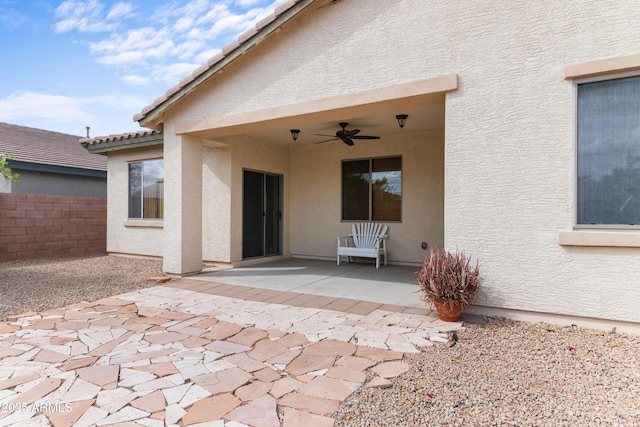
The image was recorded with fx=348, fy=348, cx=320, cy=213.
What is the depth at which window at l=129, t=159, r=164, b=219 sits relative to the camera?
30.5 ft

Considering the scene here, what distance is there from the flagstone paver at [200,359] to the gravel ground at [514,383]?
232 millimetres

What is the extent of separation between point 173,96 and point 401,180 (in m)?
5.47

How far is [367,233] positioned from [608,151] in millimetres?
5647

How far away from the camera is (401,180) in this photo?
28.7 ft

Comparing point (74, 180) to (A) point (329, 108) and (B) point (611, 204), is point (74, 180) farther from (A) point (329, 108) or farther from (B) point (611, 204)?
(B) point (611, 204)

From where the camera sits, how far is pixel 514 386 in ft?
8.64

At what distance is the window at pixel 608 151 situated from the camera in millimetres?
3680

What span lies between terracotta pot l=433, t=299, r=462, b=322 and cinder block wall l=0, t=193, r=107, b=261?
10.7 meters

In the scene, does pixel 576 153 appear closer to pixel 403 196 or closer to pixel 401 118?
pixel 401 118

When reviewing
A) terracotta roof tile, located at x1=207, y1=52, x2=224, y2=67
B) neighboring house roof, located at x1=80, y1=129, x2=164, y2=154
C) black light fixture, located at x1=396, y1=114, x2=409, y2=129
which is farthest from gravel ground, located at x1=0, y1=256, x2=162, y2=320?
black light fixture, located at x1=396, y1=114, x2=409, y2=129

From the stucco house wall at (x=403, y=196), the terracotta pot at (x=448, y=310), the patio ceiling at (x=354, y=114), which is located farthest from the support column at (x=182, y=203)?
the terracotta pot at (x=448, y=310)

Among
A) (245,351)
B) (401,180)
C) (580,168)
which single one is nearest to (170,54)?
(401,180)

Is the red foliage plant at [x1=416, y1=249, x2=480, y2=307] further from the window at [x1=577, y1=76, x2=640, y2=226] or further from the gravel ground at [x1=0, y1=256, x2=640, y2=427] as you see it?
the window at [x1=577, y1=76, x2=640, y2=226]

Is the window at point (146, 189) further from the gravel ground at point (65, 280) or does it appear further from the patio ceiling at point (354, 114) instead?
the patio ceiling at point (354, 114)
